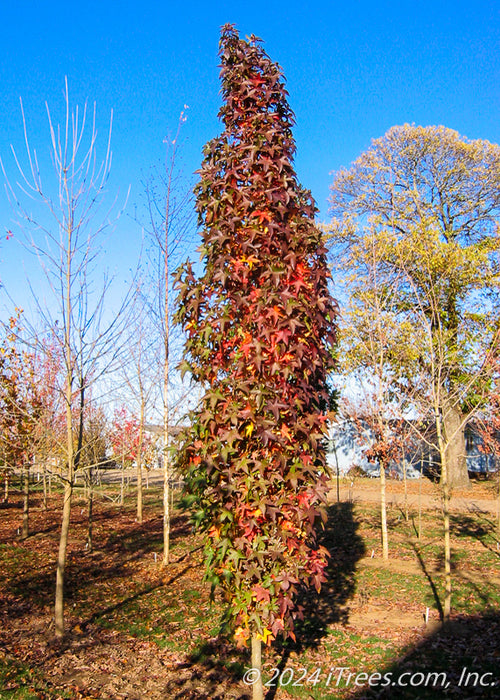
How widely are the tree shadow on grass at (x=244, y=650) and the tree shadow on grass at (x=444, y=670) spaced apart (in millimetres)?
1053

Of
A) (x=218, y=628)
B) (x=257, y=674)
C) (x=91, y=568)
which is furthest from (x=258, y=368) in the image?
Answer: (x=91, y=568)

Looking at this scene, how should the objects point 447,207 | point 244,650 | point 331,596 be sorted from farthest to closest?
point 447,207 → point 331,596 → point 244,650

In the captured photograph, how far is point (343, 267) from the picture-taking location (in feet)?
58.0

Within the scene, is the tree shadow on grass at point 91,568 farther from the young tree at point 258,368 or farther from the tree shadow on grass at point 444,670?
the young tree at point 258,368

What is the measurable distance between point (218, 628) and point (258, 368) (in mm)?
4448

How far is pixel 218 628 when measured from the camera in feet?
21.9

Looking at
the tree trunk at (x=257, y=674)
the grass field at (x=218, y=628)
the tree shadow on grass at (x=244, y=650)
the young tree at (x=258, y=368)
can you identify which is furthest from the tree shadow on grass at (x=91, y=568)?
the young tree at (x=258, y=368)

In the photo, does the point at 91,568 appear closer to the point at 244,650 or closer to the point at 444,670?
the point at 244,650

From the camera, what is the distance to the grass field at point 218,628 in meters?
5.22

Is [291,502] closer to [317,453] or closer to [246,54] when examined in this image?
[317,453]

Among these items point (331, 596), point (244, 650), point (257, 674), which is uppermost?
point (257, 674)

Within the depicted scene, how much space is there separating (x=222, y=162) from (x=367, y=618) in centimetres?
638

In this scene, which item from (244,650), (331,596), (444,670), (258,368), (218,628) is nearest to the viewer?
(258,368)

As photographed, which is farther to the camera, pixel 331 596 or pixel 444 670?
pixel 331 596
